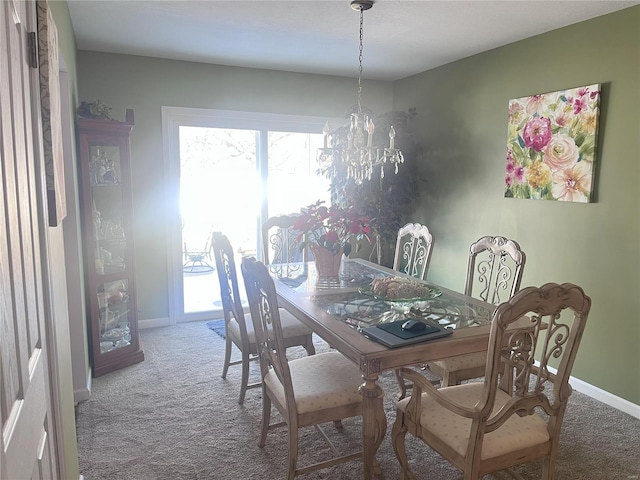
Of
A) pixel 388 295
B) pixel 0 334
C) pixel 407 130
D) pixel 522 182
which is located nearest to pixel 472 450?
pixel 388 295

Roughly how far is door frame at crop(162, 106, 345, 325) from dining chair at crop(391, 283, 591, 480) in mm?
2981

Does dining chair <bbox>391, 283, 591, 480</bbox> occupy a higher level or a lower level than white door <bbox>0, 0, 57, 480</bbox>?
lower

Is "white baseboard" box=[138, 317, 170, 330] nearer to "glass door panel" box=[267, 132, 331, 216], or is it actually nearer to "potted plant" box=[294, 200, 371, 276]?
"glass door panel" box=[267, 132, 331, 216]

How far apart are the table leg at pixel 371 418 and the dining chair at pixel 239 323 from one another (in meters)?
0.92

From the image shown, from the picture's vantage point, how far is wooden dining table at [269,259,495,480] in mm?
1910

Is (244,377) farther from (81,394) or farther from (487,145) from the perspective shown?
(487,145)

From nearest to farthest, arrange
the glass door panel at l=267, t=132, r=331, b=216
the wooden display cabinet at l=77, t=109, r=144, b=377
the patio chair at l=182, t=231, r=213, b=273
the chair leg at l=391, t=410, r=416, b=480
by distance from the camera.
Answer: the chair leg at l=391, t=410, r=416, b=480 → the wooden display cabinet at l=77, t=109, r=144, b=377 → the patio chair at l=182, t=231, r=213, b=273 → the glass door panel at l=267, t=132, r=331, b=216

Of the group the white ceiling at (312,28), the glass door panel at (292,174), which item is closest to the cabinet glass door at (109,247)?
the white ceiling at (312,28)

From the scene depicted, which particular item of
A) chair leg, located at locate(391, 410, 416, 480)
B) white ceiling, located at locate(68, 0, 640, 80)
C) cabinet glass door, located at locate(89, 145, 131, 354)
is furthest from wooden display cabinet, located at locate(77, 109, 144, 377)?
chair leg, located at locate(391, 410, 416, 480)

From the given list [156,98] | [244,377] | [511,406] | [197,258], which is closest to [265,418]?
[244,377]

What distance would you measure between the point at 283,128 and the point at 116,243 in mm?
2006

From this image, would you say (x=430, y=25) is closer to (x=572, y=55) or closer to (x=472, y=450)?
(x=572, y=55)

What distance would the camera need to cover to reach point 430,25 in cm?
321

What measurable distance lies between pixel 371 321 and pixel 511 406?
2.32 feet
